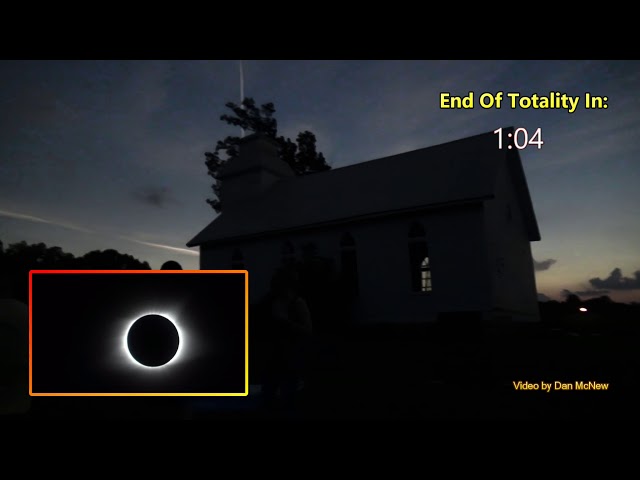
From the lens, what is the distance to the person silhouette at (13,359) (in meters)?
2.04

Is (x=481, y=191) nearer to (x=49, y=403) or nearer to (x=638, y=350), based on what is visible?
(x=638, y=350)

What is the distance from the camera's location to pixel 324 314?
1474 cm

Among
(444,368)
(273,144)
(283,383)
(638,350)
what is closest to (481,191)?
→ (638,350)

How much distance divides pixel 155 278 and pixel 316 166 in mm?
30472

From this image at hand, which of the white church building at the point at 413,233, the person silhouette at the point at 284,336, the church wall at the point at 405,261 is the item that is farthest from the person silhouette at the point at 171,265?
the church wall at the point at 405,261

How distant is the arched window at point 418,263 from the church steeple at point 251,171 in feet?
29.1

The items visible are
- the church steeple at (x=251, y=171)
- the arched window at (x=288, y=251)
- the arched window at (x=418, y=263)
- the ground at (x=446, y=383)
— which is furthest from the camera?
the church steeple at (x=251, y=171)

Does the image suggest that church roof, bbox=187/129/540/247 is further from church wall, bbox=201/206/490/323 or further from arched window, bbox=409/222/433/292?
arched window, bbox=409/222/433/292

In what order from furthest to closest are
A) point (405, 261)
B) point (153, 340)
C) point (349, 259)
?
point (349, 259) < point (405, 261) < point (153, 340)

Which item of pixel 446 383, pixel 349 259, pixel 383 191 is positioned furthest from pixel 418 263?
pixel 446 383

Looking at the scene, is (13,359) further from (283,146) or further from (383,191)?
(283,146)

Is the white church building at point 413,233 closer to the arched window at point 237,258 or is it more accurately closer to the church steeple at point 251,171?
the arched window at point 237,258

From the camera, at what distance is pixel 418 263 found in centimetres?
1556

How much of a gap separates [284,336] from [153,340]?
2.71 metres
